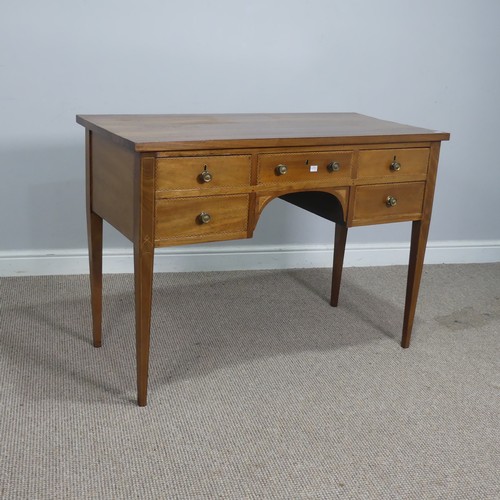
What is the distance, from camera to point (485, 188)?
3.59 m

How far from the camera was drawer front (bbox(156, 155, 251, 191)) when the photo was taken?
1.92 metres

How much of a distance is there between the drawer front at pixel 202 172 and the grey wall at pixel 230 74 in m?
1.10

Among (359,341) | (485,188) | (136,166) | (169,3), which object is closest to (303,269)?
(359,341)

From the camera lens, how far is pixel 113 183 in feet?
6.91

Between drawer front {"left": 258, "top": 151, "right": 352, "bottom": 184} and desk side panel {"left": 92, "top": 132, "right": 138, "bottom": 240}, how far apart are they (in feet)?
1.22

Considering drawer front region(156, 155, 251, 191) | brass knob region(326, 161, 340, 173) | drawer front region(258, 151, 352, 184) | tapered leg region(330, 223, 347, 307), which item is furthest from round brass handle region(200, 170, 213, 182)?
tapered leg region(330, 223, 347, 307)

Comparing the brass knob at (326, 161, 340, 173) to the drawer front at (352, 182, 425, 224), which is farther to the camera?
the drawer front at (352, 182, 425, 224)

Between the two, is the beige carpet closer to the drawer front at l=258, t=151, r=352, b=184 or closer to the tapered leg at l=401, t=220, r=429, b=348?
the tapered leg at l=401, t=220, r=429, b=348

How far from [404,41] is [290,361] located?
63.6 inches

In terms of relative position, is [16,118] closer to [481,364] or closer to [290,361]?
[290,361]

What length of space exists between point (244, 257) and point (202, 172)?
54.0 inches

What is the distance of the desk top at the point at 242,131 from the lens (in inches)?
76.5

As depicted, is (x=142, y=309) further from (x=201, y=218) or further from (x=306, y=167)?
(x=306, y=167)

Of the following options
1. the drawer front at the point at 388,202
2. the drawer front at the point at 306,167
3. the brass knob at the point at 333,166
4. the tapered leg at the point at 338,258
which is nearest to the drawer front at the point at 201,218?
the drawer front at the point at 306,167
